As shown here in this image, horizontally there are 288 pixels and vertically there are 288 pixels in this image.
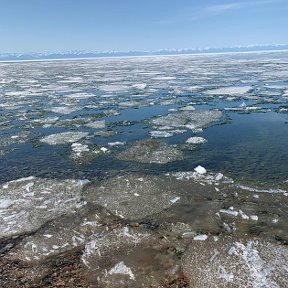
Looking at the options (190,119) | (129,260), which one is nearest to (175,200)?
(129,260)

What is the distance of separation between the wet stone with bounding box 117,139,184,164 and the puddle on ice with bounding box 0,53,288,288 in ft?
0.12

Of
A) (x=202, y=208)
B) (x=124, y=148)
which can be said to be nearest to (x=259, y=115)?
(x=124, y=148)

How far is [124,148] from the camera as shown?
42.1 ft

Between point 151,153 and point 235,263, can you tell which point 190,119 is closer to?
point 151,153

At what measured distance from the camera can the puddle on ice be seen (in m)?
5.83

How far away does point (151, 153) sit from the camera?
39.3ft

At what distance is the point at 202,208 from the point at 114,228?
2156mm

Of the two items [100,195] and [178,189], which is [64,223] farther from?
[178,189]

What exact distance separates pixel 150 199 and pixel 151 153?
365cm

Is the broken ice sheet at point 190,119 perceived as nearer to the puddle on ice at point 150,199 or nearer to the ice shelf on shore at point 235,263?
the puddle on ice at point 150,199

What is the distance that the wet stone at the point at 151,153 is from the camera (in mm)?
11391

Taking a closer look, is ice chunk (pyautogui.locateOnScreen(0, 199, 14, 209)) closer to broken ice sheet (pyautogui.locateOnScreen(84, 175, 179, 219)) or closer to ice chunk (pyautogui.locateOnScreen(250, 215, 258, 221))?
broken ice sheet (pyautogui.locateOnScreen(84, 175, 179, 219))

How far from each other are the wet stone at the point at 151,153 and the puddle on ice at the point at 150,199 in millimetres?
37

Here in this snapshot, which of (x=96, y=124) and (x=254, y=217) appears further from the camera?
(x=96, y=124)
